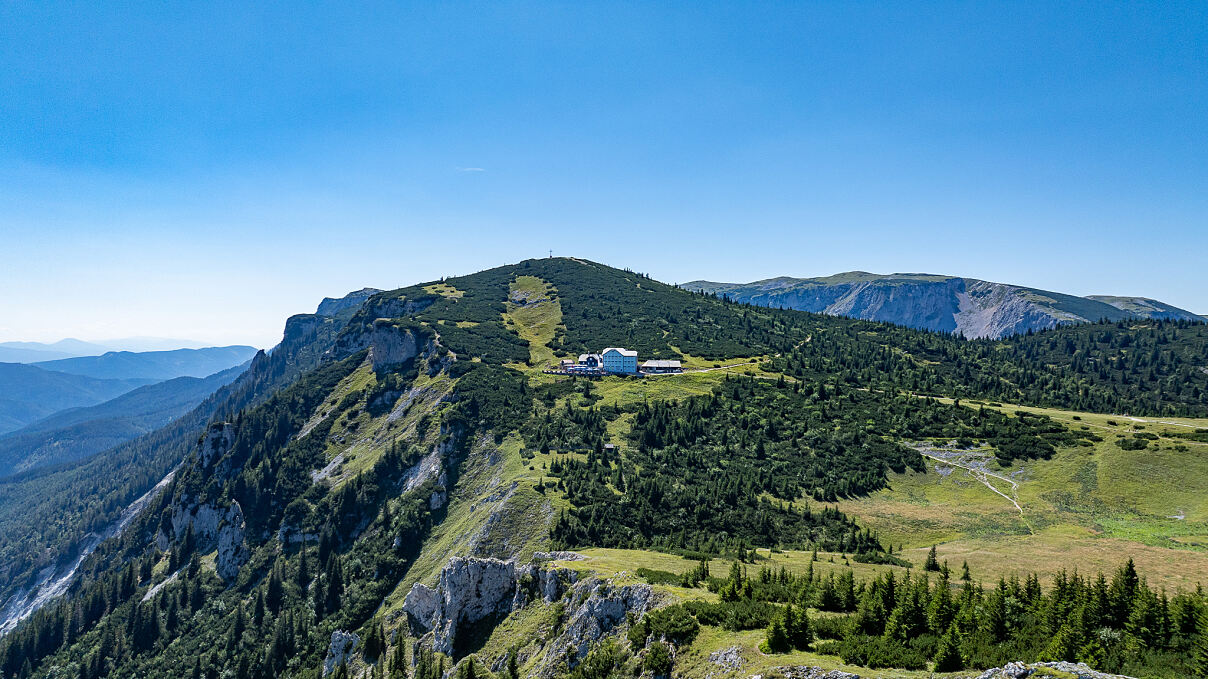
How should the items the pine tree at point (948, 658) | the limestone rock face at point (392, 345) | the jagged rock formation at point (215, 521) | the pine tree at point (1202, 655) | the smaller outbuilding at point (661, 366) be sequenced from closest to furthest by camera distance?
the pine tree at point (1202, 655)
the pine tree at point (948, 658)
the jagged rock formation at point (215, 521)
the smaller outbuilding at point (661, 366)
the limestone rock face at point (392, 345)

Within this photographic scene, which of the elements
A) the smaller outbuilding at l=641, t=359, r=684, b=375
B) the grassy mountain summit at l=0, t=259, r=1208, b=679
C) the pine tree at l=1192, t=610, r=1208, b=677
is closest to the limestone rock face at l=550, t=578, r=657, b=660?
the grassy mountain summit at l=0, t=259, r=1208, b=679

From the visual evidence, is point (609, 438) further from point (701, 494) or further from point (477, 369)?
point (477, 369)

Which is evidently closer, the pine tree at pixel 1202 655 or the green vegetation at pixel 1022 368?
the pine tree at pixel 1202 655

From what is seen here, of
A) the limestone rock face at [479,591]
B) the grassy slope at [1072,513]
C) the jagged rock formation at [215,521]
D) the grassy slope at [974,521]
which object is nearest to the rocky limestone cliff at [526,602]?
the limestone rock face at [479,591]

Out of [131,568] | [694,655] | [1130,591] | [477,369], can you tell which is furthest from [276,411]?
[1130,591]

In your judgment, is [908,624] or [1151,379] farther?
[1151,379]

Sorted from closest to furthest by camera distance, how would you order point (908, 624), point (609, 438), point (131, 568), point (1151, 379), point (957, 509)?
1. point (908, 624)
2. point (957, 509)
3. point (609, 438)
4. point (131, 568)
5. point (1151, 379)

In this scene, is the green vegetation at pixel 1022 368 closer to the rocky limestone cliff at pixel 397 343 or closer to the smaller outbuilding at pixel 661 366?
the smaller outbuilding at pixel 661 366

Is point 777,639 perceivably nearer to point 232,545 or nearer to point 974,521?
point 974,521
